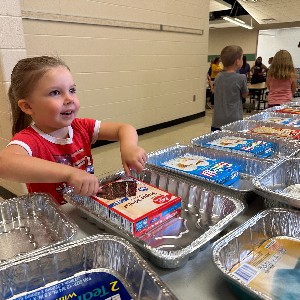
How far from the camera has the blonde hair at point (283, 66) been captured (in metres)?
3.10

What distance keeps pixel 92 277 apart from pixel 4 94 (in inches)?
75.9

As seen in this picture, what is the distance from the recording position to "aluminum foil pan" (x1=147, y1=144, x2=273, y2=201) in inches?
37.7

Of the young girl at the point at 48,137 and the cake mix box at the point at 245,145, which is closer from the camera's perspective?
the young girl at the point at 48,137

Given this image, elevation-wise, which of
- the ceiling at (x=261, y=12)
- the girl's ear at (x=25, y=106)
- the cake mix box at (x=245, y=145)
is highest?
the ceiling at (x=261, y=12)

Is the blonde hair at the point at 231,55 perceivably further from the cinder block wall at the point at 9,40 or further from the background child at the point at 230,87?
the cinder block wall at the point at 9,40

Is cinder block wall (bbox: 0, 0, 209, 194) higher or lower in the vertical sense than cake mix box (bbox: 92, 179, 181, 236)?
higher

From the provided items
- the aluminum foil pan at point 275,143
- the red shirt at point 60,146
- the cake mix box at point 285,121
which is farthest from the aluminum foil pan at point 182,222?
the cake mix box at point 285,121

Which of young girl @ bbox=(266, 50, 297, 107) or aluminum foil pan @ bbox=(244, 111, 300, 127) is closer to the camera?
aluminum foil pan @ bbox=(244, 111, 300, 127)

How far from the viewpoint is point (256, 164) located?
4.06 feet

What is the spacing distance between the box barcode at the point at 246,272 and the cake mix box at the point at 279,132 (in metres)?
1.11

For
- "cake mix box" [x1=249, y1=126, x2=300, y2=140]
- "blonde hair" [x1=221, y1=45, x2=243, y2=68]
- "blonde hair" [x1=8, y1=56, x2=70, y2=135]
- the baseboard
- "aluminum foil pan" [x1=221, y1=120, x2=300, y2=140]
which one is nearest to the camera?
"blonde hair" [x1=8, y1=56, x2=70, y2=135]

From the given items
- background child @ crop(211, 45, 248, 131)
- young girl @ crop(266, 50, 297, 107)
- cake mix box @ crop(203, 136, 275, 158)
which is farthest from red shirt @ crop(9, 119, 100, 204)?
young girl @ crop(266, 50, 297, 107)

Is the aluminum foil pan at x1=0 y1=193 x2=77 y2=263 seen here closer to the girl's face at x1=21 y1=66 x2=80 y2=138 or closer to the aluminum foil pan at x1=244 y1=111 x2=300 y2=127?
the girl's face at x1=21 y1=66 x2=80 y2=138

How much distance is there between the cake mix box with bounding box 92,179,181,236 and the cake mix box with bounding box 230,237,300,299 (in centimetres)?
22
